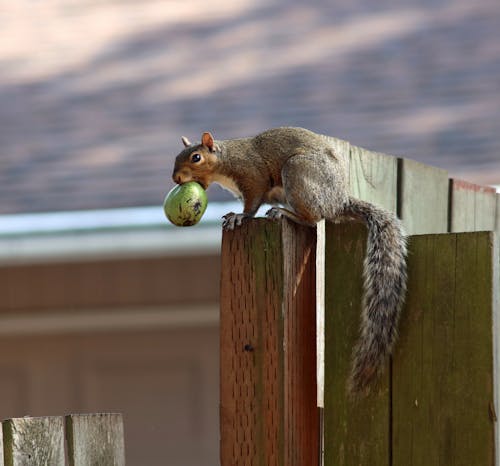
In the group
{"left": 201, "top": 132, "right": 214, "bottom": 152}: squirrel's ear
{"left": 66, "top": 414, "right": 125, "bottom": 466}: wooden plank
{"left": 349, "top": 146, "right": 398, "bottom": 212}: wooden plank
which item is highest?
{"left": 201, "top": 132, "right": 214, "bottom": 152}: squirrel's ear

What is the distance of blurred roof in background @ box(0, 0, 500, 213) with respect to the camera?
541 centimetres

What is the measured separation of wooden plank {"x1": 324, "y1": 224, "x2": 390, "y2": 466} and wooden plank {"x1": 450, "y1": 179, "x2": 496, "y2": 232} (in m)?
0.86

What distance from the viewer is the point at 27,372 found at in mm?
6395

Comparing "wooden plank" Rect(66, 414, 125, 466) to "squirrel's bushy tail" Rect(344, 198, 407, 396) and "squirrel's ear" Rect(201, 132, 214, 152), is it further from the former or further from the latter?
"squirrel's ear" Rect(201, 132, 214, 152)

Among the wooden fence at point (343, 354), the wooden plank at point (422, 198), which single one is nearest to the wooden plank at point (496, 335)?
the wooden fence at point (343, 354)

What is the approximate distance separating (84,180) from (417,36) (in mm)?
2100

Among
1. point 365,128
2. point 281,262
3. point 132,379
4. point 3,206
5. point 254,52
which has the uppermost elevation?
point 254,52

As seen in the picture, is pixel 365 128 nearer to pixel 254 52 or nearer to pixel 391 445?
pixel 254 52

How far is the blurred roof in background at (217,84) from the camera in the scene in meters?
5.41

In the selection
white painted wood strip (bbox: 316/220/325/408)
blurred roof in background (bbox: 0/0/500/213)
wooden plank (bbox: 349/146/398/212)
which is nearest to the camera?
white painted wood strip (bbox: 316/220/325/408)

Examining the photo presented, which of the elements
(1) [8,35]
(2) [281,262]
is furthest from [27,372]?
(2) [281,262]

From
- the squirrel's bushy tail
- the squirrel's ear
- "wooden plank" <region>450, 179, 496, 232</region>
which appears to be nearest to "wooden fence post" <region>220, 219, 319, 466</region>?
the squirrel's bushy tail

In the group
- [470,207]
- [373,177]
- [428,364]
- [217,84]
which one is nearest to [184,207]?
[373,177]

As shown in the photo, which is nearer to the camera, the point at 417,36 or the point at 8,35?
the point at 417,36
